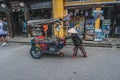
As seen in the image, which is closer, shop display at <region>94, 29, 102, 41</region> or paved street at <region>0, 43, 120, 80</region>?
paved street at <region>0, 43, 120, 80</region>

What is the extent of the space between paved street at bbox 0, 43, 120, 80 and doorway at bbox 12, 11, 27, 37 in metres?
5.98

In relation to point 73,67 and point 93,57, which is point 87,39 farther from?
point 73,67

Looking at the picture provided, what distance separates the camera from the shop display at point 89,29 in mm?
11922

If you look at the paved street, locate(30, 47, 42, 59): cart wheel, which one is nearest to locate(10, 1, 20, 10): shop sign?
the paved street

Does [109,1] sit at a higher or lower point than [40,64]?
higher

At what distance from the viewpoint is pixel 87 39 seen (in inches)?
476

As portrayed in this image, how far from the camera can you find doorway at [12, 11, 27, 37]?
50.1 feet

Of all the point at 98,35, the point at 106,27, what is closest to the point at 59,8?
the point at 98,35

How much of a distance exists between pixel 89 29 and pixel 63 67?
5567 millimetres

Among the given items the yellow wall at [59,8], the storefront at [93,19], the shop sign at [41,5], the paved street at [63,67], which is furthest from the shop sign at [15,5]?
the paved street at [63,67]

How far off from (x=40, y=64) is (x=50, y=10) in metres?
6.83

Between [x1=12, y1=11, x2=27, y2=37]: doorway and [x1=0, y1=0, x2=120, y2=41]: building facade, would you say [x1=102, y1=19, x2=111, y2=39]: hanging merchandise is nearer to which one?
[x1=0, y1=0, x2=120, y2=41]: building facade

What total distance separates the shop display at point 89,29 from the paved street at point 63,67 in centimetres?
232

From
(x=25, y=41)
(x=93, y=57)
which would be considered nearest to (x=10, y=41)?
(x=25, y=41)
